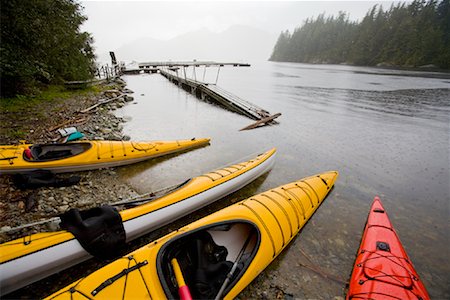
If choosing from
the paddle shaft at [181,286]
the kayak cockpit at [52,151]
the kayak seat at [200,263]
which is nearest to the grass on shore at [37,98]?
the kayak cockpit at [52,151]

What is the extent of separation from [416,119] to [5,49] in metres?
21.3

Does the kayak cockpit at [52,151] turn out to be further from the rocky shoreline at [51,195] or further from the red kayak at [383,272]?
the red kayak at [383,272]

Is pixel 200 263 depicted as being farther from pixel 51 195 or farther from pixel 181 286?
pixel 51 195

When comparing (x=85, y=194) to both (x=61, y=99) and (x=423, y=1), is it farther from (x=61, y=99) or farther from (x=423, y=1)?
(x=423, y=1)

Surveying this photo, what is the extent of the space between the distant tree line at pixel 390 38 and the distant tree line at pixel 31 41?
69.2 metres

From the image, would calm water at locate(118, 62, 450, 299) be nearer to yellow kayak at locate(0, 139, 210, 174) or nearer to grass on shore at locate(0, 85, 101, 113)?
yellow kayak at locate(0, 139, 210, 174)

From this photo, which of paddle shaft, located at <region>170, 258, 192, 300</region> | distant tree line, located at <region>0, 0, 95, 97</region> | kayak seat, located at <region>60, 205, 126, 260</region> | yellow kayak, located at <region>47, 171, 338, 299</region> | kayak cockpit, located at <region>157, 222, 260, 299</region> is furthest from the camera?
distant tree line, located at <region>0, 0, 95, 97</region>

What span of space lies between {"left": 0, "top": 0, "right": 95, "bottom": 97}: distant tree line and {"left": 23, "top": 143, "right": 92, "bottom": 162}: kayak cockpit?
4599 millimetres

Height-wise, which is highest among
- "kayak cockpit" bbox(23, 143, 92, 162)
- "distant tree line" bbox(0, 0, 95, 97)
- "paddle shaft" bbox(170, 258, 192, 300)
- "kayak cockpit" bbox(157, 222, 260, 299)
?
"distant tree line" bbox(0, 0, 95, 97)

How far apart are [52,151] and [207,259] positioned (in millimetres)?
5217

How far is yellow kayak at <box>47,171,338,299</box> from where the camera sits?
2.34 metres

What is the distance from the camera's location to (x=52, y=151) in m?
5.59

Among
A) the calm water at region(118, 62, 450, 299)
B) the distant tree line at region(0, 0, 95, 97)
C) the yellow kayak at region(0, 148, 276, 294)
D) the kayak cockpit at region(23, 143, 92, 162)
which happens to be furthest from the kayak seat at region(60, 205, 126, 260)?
the distant tree line at region(0, 0, 95, 97)

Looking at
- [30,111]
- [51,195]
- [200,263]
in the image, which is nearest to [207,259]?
[200,263]
